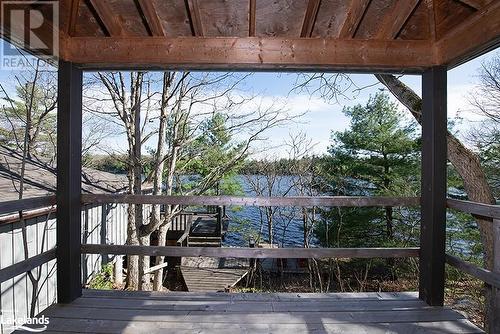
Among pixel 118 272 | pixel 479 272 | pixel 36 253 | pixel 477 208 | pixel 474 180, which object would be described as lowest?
pixel 118 272

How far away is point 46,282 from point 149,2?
4523 mm

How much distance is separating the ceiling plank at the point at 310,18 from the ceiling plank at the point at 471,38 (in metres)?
1.05

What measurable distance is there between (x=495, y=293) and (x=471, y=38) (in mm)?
1744

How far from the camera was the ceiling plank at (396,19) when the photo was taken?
2.10 m

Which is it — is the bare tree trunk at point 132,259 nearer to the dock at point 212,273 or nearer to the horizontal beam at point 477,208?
the dock at point 212,273

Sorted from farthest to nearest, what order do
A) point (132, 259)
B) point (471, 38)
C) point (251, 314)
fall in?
1. point (132, 259)
2. point (251, 314)
3. point (471, 38)

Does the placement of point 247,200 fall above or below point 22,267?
above

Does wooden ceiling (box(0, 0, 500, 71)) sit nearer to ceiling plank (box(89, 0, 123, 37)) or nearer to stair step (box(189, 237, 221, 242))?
ceiling plank (box(89, 0, 123, 37))

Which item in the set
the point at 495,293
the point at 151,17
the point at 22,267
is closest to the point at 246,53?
the point at 151,17

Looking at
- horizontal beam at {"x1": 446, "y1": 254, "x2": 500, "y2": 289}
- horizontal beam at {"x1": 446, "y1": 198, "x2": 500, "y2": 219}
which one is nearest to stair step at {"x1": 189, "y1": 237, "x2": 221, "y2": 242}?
horizontal beam at {"x1": 446, "y1": 254, "x2": 500, "y2": 289}

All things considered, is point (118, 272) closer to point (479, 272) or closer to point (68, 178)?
point (68, 178)

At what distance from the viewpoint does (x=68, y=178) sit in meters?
2.40

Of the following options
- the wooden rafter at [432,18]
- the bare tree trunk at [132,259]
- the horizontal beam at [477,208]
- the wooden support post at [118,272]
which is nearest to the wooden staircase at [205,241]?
the wooden support post at [118,272]

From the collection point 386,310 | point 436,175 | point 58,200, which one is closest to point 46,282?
point 58,200
